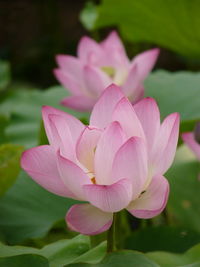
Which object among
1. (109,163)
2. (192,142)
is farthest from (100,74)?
(109,163)

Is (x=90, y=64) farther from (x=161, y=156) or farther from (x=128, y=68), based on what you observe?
(x=161, y=156)

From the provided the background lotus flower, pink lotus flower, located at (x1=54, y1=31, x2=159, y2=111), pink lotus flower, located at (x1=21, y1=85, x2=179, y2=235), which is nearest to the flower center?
pink lotus flower, located at (x1=54, y1=31, x2=159, y2=111)

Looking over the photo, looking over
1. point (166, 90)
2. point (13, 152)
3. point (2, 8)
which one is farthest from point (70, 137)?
point (2, 8)

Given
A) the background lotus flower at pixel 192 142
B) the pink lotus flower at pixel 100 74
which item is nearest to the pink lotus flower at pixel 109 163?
the background lotus flower at pixel 192 142

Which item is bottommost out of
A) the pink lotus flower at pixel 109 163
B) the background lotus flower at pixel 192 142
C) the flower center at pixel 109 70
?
the background lotus flower at pixel 192 142

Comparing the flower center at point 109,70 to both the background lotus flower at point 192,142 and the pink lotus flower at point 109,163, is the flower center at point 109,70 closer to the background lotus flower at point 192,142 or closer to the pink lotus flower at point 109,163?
the background lotus flower at point 192,142

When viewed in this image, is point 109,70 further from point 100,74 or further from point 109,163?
point 109,163

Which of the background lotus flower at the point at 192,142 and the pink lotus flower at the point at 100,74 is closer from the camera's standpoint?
the background lotus flower at the point at 192,142
